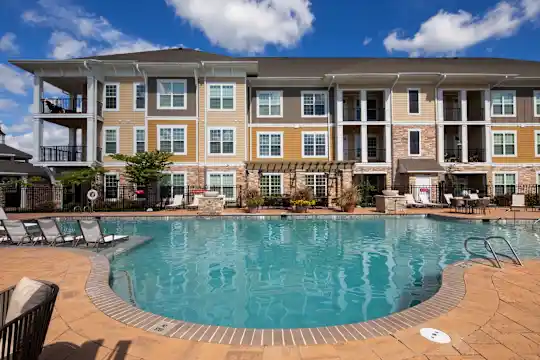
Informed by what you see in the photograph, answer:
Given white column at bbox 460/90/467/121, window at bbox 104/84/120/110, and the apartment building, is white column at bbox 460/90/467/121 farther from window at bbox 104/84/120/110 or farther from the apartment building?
window at bbox 104/84/120/110

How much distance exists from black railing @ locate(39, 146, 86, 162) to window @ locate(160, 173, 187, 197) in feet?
18.6

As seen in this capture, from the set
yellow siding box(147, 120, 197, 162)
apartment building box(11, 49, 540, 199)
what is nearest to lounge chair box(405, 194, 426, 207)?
apartment building box(11, 49, 540, 199)

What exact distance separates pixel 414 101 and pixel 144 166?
20.0 m

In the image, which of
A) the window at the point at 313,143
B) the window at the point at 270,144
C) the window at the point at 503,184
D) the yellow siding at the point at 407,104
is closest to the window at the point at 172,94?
the window at the point at 270,144

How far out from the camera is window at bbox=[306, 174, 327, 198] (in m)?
21.7

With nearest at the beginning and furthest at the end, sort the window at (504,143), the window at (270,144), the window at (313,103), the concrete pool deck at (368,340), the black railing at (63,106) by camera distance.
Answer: the concrete pool deck at (368,340), the black railing at (63,106), the window at (270,144), the window at (504,143), the window at (313,103)

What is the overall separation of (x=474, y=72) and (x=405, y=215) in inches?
549

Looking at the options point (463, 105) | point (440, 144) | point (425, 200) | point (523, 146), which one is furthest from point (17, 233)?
point (523, 146)

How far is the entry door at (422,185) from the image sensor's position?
20.9 m

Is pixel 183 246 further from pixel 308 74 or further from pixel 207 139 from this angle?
pixel 308 74

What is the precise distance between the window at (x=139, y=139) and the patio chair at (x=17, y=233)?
13.1 m

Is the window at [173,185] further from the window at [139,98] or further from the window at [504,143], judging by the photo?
the window at [504,143]

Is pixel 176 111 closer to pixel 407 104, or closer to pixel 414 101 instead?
pixel 407 104

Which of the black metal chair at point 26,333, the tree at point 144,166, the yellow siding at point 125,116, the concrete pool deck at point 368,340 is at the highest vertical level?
the yellow siding at point 125,116
